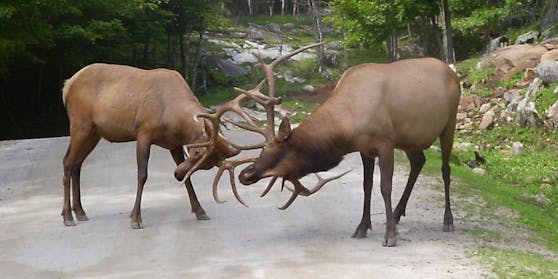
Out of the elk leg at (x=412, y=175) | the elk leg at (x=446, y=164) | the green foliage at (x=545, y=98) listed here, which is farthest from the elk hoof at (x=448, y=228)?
the green foliage at (x=545, y=98)

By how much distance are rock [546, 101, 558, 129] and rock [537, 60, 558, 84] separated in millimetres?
1494

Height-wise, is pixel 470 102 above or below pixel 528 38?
below

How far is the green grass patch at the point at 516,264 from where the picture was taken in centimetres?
794

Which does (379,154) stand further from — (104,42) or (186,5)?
(186,5)

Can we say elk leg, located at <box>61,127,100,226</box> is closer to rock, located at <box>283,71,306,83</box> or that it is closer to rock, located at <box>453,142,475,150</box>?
rock, located at <box>453,142,475,150</box>

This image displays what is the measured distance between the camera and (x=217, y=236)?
9.84 meters

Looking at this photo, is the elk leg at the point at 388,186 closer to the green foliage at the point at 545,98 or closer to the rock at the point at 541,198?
the rock at the point at 541,198

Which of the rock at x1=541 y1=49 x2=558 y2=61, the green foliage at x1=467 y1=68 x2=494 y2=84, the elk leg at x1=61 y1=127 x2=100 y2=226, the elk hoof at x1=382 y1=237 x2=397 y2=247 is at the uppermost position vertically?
the elk leg at x1=61 y1=127 x2=100 y2=226

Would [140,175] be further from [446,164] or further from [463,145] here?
[463,145]

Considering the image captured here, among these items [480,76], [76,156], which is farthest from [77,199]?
[480,76]

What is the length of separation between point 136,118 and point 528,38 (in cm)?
2500

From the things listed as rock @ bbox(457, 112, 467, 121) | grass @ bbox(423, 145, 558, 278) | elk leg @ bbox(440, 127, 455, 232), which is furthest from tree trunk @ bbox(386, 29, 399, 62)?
elk leg @ bbox(440, 127, 455, 232)

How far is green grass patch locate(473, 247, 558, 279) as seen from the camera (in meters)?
7.94

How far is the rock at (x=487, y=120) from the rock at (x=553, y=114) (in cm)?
214
